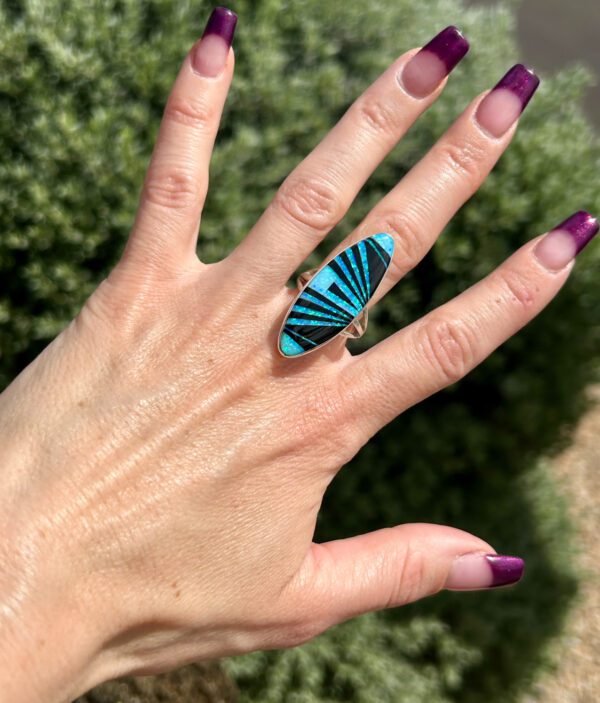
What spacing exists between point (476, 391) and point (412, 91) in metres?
2.00

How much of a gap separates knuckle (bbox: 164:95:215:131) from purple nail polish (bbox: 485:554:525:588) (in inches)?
66.0

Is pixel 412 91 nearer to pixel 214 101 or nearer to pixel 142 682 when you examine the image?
pixel 214 101

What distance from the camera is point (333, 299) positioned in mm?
2229

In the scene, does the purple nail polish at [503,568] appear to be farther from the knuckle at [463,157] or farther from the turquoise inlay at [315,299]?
the knuckle at [463,157]

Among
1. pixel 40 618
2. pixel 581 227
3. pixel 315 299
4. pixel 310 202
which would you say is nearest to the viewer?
pixel 40 618

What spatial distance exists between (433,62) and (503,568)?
1594 millimetres

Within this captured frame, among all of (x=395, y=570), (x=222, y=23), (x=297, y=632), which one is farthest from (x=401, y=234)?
(x=297, y=632)

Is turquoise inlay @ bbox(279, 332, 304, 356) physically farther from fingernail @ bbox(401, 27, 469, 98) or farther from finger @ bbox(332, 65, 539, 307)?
fingernail @ bbox(401, 27, 469, 98)

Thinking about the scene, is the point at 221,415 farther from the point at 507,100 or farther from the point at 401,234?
the point at 507,100

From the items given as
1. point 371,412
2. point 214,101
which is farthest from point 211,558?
point 214,101

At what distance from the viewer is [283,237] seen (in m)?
2.42

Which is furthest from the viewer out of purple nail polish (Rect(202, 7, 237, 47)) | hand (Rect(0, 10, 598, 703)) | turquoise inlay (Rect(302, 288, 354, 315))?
purple nail polish (Rect(202, 7, 237, 47))

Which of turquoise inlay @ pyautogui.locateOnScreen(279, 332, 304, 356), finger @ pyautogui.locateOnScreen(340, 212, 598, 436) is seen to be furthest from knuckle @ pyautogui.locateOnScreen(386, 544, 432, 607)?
turquoise inlay @ pyautogui.locateOnScreen(279, 332, 304, 356)

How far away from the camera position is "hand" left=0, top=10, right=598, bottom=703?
205 centimetres
